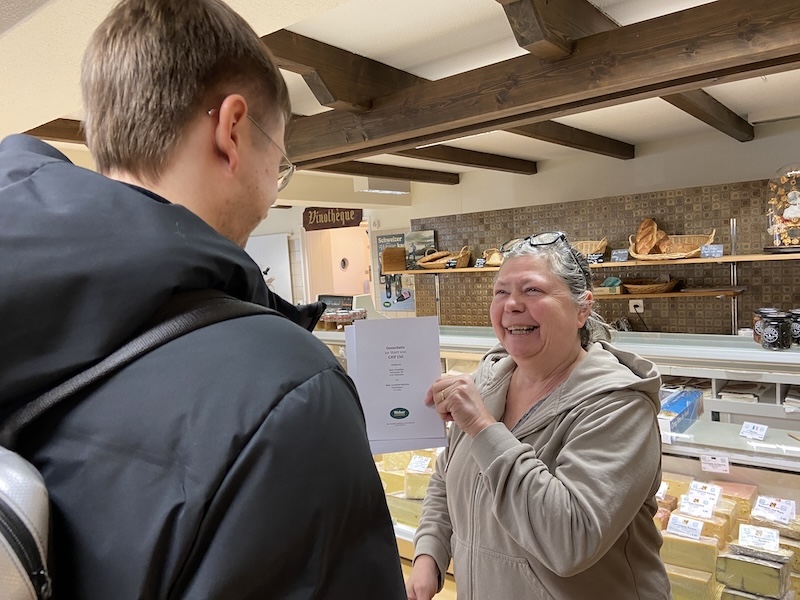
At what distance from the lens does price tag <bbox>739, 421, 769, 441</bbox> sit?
6.63 feet

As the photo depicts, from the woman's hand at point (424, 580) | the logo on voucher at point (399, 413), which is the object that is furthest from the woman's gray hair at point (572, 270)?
the woman's hand at point (424, 580)

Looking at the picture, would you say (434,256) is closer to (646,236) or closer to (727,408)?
(646,236)

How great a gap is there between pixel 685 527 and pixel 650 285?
3.53m

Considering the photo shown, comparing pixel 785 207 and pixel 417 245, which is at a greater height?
pixel 785 207

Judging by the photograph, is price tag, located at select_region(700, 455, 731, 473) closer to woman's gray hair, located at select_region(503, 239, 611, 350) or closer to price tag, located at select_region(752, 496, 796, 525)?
price tag, located at select_region(752, 496, 796, 525)

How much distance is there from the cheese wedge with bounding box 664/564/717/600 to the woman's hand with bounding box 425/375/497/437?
105 cm

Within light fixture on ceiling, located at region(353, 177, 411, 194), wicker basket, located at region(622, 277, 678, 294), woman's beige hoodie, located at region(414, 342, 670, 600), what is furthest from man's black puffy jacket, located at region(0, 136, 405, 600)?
light fixture on ceiling, located at region(353, 177, 411, 194)

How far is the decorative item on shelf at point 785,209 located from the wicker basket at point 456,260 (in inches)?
112

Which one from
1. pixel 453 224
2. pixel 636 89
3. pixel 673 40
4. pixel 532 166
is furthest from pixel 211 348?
pixel 453 224

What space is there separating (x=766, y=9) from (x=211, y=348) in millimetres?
2584

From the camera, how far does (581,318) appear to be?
1574 millimetres

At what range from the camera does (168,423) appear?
1.62 feet

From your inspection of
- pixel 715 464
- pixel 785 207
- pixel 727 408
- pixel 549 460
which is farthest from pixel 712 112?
pixel 549 460

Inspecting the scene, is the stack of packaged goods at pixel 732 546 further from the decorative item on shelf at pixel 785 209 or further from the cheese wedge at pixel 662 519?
the decorative item on shelf at pixel 785 209
